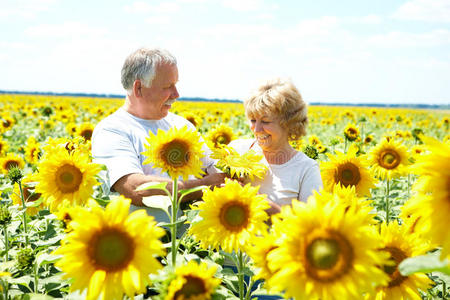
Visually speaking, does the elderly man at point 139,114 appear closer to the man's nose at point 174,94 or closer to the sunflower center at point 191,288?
the man's nose at point 174,94

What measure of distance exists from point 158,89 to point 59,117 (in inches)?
250

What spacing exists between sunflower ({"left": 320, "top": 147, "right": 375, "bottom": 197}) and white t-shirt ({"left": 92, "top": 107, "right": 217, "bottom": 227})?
907 millimetres

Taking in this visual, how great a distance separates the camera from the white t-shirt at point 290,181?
8.79ft

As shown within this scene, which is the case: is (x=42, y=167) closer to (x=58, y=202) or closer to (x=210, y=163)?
(x=58, y=202)

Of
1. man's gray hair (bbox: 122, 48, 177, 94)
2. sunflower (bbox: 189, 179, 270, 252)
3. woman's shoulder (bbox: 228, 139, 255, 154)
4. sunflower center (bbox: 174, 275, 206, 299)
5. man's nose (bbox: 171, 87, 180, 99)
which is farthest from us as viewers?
man's nose (bbox: 171, 87, 180, 99)

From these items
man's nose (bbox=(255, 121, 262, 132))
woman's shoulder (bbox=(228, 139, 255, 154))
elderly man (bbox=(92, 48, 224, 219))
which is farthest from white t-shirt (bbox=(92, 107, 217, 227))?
man's nose (bbox=(255, 121, 262, 132))

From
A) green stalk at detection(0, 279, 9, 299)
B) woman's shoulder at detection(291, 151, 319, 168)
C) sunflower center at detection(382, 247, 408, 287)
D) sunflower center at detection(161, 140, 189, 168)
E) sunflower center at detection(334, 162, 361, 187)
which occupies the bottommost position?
green stalk at detection(0, 279, 9, 299)

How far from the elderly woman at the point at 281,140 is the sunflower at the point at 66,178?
1.30 metres

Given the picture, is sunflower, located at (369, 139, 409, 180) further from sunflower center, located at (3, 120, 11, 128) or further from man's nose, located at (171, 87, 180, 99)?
sunflower center, located at (3, 120, 11, 128)

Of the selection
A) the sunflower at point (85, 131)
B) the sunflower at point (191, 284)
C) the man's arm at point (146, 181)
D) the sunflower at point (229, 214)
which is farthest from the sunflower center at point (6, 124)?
the sunflower at point (191, 284)

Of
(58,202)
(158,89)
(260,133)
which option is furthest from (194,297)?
(158,89)

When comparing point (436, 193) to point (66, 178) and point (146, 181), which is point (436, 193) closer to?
point (66, 178)

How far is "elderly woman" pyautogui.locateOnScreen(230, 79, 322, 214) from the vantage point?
270 cm

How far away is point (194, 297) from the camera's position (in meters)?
1.17
